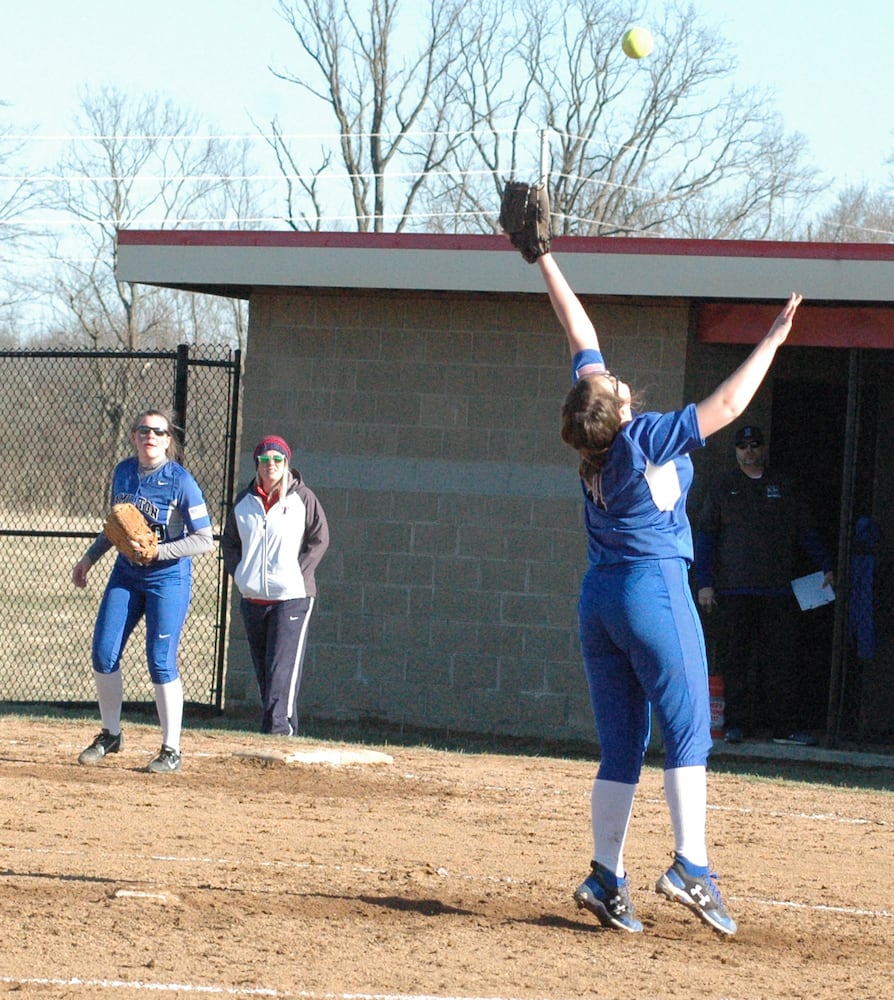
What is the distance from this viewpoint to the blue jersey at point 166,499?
8328 mm

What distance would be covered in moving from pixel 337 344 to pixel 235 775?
4.04 metres

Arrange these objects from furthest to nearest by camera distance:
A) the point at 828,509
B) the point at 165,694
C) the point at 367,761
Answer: the point at 828,509
the point at 367,761
the point at 165,694

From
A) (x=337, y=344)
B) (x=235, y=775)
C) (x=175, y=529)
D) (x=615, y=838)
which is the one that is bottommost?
(x=235, y=775)

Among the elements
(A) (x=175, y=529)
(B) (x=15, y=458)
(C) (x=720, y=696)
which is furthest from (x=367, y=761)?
(B) (x=15, y=458)

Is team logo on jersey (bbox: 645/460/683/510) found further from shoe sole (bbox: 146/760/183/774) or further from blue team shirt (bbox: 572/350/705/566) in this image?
shoe sole (bbox: 146/760/183/774)

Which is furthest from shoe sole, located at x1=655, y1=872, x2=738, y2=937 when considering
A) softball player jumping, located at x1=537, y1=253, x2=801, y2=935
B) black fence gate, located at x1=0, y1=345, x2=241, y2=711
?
black fence gate, located at x1=0, y1=345, x2=241, y2=711

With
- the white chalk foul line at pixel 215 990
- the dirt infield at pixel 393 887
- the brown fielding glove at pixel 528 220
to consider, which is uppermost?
the brown fielding glove at pixel 528 220

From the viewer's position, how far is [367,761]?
9.22 metres

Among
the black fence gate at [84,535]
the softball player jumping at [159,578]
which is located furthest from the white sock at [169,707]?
the black fence gate at [84,535]

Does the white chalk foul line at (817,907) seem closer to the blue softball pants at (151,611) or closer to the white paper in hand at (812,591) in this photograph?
the blue softball pants at (151,611)

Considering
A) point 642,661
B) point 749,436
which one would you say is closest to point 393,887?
point 642,661

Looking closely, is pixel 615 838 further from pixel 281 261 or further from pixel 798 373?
pixel 798 373

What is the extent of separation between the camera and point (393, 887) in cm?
579

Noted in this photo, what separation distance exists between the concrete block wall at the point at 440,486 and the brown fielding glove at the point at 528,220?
18.0 feet
